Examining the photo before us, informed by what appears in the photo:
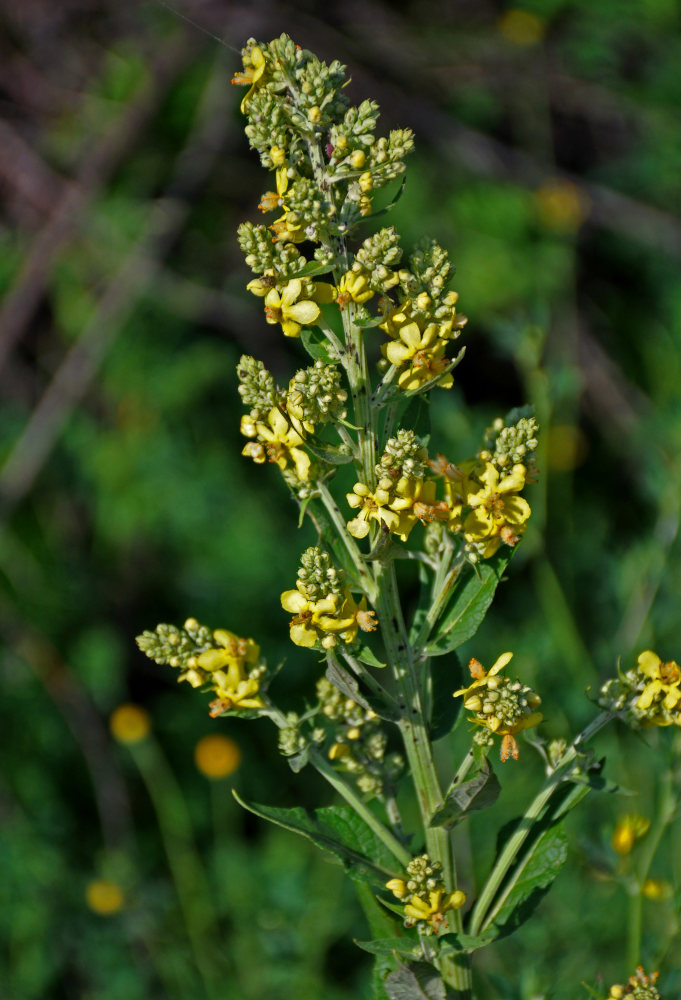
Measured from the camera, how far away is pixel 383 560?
1.14 m

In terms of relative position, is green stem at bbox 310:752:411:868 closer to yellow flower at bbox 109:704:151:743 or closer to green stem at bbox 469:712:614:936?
green stem at bbox 469:712:614:936

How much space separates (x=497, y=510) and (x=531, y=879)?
0.53 m

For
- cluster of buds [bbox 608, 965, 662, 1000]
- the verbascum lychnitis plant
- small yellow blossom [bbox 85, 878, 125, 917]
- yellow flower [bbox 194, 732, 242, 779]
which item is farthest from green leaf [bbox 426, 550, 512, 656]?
small yellow blossom [bbox 85, 878, 125, 917]

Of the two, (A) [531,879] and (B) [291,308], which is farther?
(A) [531,879]

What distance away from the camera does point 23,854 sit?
308 centimetres

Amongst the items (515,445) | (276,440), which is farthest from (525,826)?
(276,440)

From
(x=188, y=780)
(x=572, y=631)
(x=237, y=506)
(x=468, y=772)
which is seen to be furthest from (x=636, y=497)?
(x=468, y=772)

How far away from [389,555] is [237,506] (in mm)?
2637

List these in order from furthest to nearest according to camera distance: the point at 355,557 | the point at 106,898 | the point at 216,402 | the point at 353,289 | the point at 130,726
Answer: the point at 216,402
the point at 130,726
the point at 106,898
the point at 355,557
the point at 353,289

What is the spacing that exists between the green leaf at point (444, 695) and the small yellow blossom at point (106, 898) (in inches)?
82.1

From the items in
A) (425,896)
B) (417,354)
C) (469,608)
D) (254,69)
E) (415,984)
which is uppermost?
(254,69)

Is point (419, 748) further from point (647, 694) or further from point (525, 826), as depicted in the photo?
point (647, 694)

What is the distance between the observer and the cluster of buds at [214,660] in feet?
4.00

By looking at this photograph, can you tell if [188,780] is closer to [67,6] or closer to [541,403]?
[541,403]
